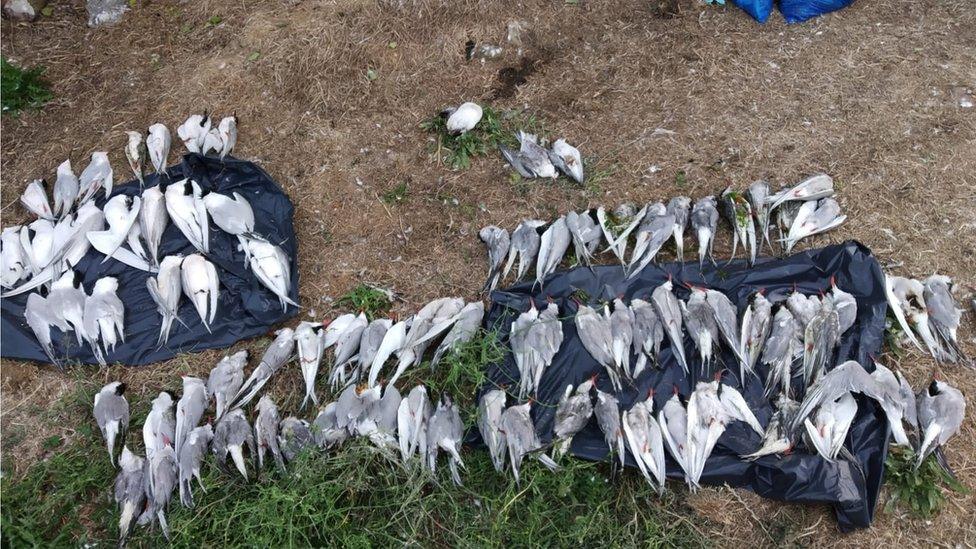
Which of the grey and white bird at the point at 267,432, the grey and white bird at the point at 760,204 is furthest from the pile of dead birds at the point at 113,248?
the grey and white bird at the point at 760,204

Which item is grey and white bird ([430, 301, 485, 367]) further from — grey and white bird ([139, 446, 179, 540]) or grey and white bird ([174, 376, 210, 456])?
grey and white bird ([139, 446, 179, 540])

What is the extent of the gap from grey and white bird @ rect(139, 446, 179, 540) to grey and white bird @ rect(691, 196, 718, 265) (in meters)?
3.19

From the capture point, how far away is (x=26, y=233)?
13.0 ft

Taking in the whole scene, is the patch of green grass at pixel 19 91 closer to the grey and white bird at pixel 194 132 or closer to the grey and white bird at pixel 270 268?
the grey and white bird at pixel 194 132

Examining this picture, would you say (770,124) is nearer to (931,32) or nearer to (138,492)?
(931,32)

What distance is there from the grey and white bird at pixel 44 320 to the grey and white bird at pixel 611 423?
126 inches

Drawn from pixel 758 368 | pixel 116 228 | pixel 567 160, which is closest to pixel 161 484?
pixel 116 228

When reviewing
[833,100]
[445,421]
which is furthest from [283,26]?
[833,100]

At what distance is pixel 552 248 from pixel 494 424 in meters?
1.19

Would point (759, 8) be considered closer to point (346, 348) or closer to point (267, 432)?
point (346, 348)

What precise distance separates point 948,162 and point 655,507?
308cm

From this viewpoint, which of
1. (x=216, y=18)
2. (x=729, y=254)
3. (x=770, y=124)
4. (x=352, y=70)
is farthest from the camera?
(x=216, y=18)

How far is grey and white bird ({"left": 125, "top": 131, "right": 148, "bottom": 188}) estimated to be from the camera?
13.9 ft

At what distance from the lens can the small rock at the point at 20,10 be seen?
5.23 metres
